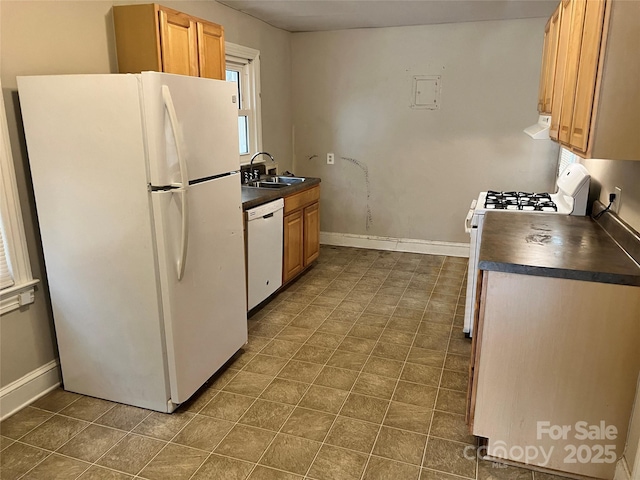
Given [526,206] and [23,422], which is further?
[526,206]

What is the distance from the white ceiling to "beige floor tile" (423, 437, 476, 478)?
3.15m

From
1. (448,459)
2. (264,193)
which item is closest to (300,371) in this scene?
(448,459)

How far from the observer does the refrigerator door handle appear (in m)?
2.04

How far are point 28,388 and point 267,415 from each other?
1.22 meters

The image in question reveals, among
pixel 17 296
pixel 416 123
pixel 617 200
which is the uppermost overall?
pixel 416 123

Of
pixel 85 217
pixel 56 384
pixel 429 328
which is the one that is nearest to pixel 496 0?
pixel 429 328

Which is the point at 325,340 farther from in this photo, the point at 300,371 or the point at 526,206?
the point at 526,206

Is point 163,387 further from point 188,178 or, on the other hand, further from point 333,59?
point 333,59

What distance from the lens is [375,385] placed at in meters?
2.63

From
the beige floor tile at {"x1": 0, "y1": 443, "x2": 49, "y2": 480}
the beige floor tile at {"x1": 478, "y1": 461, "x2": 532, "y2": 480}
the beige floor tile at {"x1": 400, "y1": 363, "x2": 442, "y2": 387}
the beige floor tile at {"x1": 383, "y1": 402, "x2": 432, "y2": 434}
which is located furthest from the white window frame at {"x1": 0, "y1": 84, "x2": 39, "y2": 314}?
the beige floor tile at {"x1": 478, "y1": 461, "x2": 532, "y2": 480}

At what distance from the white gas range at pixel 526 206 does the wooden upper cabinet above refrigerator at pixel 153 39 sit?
6.45ft

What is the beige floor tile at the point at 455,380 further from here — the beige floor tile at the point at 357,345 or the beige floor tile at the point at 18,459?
the beige floor tile at the point at 18,459

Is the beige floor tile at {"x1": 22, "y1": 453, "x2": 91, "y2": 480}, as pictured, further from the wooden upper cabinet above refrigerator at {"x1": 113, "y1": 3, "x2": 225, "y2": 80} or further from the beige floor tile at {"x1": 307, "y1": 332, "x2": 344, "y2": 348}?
the wooden upper cabinet above refrigerator at {"x1": 113, "y1": 3, "x2": 225, "y2": 80}

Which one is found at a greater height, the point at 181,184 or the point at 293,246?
the point at 181,184
